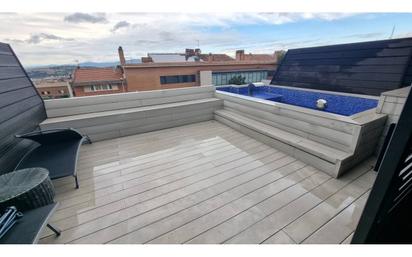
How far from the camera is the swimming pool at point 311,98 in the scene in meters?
3.76

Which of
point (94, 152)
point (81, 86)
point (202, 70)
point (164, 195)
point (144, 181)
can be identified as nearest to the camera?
point (164, 195)

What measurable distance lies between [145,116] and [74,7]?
243cm

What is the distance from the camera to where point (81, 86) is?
12.5 metres

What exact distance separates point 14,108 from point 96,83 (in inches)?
474

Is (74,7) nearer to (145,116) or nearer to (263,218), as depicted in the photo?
(263,218)

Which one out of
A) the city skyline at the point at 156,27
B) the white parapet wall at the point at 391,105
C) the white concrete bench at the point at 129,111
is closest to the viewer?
the city skyline at the point at 156,27

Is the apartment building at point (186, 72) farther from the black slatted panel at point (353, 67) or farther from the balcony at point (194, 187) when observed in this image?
the balcony at point (194, 187)

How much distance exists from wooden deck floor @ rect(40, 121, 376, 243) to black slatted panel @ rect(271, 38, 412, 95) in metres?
2.65

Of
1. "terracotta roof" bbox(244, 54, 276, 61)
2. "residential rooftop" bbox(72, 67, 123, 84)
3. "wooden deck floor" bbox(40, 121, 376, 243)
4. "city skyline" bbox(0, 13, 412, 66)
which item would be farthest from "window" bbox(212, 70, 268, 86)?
"wooden deck floor" bbox(40, 121, 376, 243)

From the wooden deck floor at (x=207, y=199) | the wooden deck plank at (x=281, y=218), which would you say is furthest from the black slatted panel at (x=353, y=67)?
the wooden deck plank at (x=281, y=218)

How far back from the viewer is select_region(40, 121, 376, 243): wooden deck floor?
4.57 feet

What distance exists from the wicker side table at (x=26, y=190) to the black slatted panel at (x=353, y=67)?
5.21 metres

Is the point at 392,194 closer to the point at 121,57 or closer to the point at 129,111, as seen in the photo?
the point at 129,111

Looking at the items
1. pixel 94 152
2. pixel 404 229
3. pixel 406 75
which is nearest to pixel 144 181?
pixel 94 152
